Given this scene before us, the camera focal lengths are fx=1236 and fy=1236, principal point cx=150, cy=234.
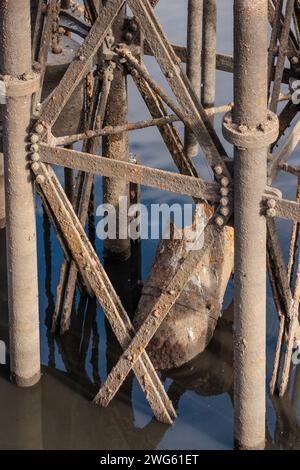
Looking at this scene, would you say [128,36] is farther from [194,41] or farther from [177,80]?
[194,41]

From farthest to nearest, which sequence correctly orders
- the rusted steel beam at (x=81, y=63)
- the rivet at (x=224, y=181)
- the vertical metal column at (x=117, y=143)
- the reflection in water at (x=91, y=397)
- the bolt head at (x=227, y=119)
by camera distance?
1. the vertical metal column at (x=117, y=143)
2. the reflection in water at (x=91, y=397)
3. the rusted steel beam at (x=81, y=63)
4. the rivet at (x=224, y=181)
5. the bolt head at (x=227, y=119)

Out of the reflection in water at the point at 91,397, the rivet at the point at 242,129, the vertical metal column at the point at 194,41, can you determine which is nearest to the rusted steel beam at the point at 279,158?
the rivet at the point at 242,129

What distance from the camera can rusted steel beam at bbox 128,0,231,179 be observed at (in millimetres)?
11188

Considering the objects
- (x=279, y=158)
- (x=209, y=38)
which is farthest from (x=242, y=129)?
(x=209, y=38)

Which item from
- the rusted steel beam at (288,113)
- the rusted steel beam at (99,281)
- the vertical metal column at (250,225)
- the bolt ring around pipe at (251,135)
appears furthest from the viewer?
the rusted steel beam at (288,113)

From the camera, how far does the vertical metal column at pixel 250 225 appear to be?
34.3 ft

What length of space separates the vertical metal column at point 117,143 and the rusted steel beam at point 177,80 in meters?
3.21

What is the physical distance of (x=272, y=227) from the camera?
1132 cm

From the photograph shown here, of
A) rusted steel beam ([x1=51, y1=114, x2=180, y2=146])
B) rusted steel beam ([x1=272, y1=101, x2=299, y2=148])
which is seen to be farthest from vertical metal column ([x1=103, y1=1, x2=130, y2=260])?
rusted steel beam ([x1=272, y1=101, x2=299, y2=148])

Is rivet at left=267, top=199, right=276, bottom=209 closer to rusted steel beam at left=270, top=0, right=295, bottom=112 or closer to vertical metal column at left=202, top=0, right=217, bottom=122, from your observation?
rusted steel beam at left=270, top=0, right=295, bottom=112

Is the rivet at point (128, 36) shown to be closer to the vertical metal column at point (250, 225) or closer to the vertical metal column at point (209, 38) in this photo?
the vertical metal column at point (209, 38)

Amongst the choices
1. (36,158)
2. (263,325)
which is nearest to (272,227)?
(263,325)
